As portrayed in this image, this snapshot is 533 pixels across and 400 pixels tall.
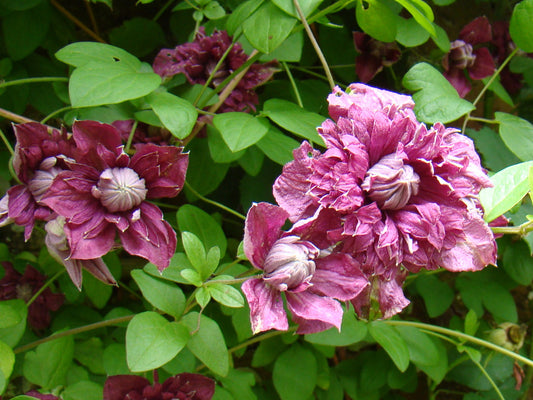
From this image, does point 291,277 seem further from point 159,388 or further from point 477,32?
point 477,32

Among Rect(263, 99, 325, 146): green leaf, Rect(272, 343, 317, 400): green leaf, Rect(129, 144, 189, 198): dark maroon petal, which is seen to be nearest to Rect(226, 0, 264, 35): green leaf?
Rect(263, 99, 325, 146): green leaf

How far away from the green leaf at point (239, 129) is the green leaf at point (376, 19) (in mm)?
199

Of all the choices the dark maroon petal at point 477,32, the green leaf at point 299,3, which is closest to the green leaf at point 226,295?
the green leaf at point 299,3

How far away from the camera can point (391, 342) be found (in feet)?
2.42

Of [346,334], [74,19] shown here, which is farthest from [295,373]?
[74,19]

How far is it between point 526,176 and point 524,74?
547mm

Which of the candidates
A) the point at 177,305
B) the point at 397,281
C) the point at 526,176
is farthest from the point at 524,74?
the point at 177,305

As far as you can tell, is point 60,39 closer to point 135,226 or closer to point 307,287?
point 135,226

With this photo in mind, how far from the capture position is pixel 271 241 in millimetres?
494

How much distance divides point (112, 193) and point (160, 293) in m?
0.14

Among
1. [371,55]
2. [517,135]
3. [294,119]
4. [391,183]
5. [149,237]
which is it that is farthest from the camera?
[371,55]

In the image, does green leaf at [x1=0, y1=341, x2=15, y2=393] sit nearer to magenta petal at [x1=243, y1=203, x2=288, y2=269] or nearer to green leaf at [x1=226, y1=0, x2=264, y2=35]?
magenta petal at [x1=243, y1=203, x2=288, y2=269]

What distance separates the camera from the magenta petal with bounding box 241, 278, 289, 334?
17.8 inches

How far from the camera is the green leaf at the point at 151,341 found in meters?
0.51
